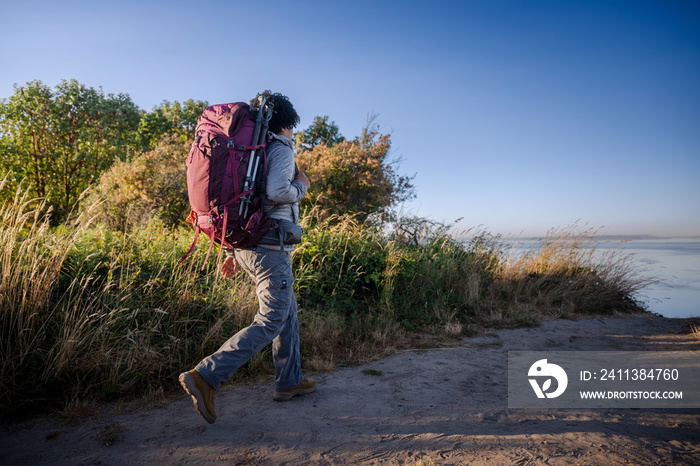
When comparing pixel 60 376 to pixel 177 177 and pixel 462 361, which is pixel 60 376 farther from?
pixel 177 177

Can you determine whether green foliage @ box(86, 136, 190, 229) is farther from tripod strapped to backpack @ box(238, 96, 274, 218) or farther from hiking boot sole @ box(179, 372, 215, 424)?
hiking boot sole @ box(179, 372, 215, 424)

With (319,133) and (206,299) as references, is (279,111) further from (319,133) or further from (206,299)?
(319,133)

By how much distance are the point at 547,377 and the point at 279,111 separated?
3508mm

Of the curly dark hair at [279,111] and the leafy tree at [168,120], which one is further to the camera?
the leafy tree at [168,120]

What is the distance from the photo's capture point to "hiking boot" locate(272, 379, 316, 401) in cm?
309

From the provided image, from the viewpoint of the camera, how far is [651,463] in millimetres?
2248

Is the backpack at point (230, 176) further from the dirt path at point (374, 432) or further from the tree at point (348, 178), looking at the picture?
the tree at point (348, 178)

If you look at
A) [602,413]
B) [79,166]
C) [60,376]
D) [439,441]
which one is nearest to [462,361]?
[602,413]

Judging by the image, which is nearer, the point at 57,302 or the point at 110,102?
the point at 57,302

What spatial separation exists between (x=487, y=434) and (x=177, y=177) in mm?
8151

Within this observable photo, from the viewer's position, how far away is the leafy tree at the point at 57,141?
1034cm

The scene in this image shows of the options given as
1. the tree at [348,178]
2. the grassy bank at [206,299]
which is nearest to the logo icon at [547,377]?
the grassy bank at [206,299]

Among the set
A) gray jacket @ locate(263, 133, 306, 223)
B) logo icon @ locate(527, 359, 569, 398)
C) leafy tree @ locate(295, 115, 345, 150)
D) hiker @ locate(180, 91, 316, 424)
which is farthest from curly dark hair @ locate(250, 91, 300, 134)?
leafy tree @ locate(295, 115, 345, 150)

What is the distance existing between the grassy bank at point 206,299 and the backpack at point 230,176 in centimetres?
164
